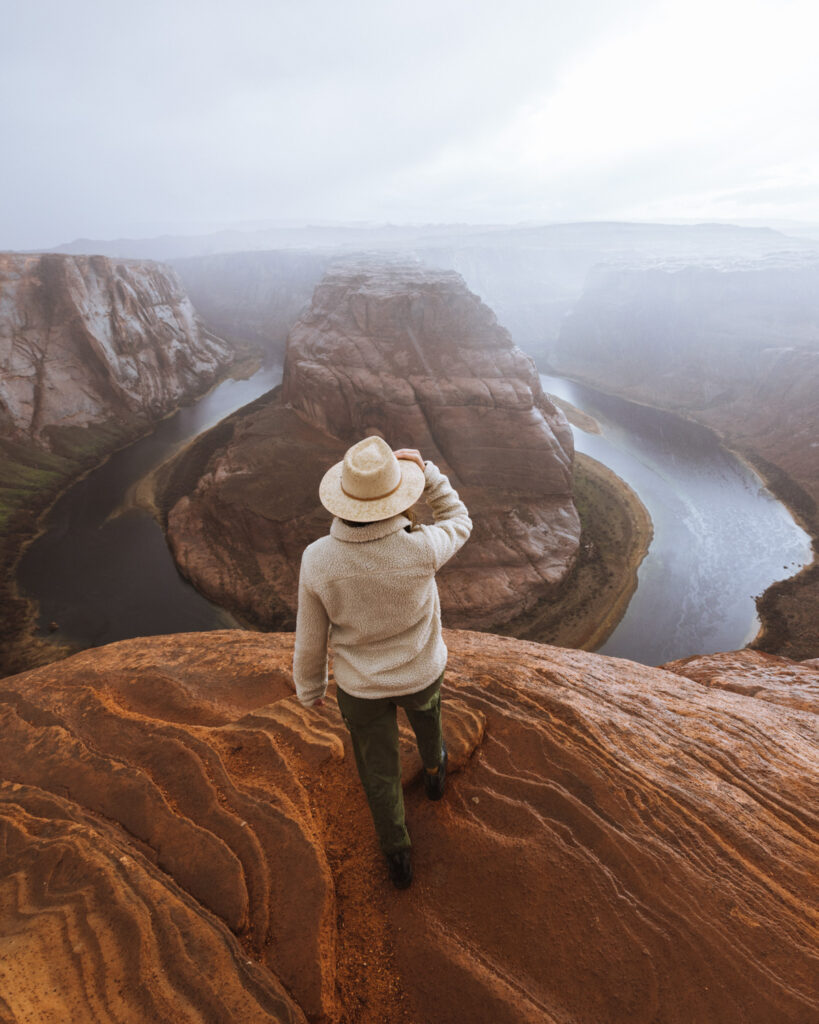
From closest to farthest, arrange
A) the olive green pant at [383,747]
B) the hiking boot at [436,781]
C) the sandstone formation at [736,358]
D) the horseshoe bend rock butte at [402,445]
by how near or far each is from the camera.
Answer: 1. the olive green pant at [383,747]
2. the hiking boot at [436,781]
3. the horseshoe bend rock butte at [402,445]
4. the sandstone formation at [736,358]

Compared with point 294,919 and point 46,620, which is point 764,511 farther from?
point 46,620

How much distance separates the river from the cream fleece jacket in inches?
673

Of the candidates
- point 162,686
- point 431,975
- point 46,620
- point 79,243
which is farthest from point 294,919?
point 79,243

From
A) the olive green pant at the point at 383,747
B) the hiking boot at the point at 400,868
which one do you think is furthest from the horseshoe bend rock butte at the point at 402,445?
the olive green pant at the point at 383,747

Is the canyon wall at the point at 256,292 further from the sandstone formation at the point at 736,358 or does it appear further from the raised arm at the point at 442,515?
the raised arm at the point at 442,515

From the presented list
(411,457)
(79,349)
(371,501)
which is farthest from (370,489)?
(79,349)

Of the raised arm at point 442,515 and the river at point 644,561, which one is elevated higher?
the raised arm at point 442,515

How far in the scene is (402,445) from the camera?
2252cm

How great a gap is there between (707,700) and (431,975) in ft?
15.3

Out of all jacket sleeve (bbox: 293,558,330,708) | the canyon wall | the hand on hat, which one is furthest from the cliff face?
the hand on hat

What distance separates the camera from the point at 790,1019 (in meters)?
2.30

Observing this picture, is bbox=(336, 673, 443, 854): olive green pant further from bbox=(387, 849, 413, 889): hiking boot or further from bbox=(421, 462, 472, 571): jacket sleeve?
bbox=(421, 462, 472, 571): jacket sleeve

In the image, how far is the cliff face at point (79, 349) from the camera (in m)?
31.7

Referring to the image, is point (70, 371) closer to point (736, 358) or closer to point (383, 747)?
point (383, 747)
